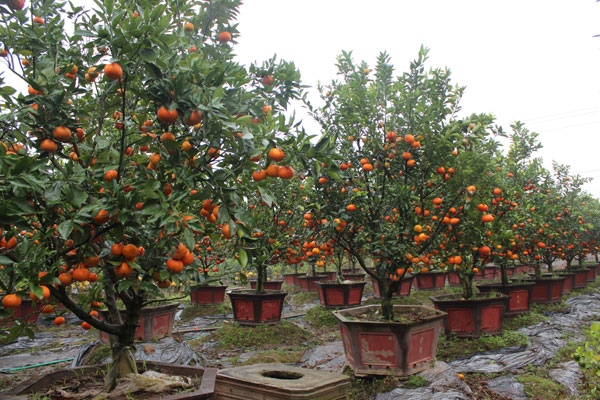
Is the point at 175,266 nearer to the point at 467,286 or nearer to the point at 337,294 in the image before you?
the point at 467,286

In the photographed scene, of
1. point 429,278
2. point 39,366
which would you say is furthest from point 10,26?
point 429,278

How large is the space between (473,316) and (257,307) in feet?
12.5

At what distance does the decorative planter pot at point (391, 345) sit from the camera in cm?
450

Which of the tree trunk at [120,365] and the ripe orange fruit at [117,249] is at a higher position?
the ripe orange fruit at [117,249]

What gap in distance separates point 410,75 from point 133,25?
3.91 meters

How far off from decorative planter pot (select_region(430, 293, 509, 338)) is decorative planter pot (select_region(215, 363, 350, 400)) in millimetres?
4069

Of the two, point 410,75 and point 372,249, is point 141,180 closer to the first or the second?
point 372,249

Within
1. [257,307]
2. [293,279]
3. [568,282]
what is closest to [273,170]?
[257,307]

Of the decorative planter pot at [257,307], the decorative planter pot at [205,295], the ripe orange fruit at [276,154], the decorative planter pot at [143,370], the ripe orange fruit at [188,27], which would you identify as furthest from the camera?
the decorative planter pot at [205,295]

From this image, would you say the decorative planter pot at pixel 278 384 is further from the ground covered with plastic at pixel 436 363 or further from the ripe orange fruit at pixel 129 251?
the ripe orange fruit at pixel 129 251

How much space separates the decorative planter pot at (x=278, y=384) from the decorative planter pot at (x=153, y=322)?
4070mm

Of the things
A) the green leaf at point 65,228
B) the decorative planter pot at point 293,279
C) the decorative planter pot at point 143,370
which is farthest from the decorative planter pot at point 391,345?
the decorative planter pot at point 293,279

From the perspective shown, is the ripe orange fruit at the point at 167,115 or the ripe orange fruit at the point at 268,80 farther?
the ripe orange fruit at the point at 268,80

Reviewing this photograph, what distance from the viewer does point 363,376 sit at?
4.66 m
